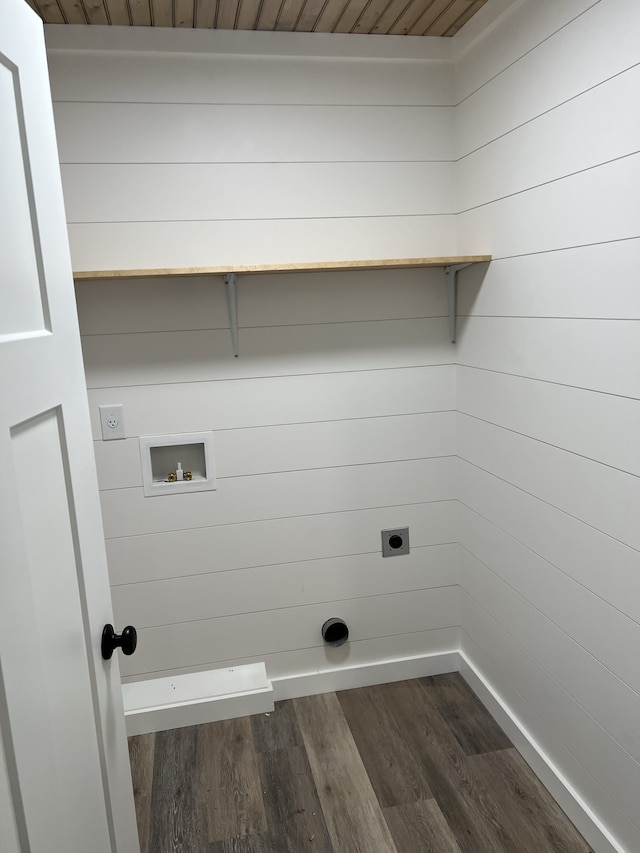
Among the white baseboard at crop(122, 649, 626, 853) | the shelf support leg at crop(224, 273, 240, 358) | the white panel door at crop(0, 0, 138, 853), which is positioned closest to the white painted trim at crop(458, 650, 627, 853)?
the white baseboard at crop(122, 649, 626, 853)

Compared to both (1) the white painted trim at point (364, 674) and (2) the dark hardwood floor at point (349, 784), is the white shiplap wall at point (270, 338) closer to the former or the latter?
(1) the white painted trim at point (364, 674)

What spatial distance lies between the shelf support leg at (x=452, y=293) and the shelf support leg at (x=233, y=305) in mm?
775

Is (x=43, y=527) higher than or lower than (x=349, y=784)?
higher

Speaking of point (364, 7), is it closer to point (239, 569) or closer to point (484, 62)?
point (484, 62)

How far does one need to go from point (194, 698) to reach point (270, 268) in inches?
61.9

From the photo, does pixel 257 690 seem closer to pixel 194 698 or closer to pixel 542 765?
pixel 194 698

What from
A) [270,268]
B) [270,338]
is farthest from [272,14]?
[270,338]

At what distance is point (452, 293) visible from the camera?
2.27 meters

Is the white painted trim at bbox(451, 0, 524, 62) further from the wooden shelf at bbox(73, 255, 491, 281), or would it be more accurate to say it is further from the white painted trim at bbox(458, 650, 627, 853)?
the white painted trim at bbox(458, 650, 627, 853)

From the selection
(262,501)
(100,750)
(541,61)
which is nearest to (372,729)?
(262,501)

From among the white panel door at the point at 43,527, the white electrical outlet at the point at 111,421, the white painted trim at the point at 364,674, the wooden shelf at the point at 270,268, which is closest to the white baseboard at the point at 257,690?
the white painted trim at the point at 364,674

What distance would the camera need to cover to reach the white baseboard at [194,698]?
225 centimetres

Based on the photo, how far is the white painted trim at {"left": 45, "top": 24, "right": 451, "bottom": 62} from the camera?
1.92 meters

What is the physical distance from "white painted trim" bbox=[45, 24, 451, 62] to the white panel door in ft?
3.70
